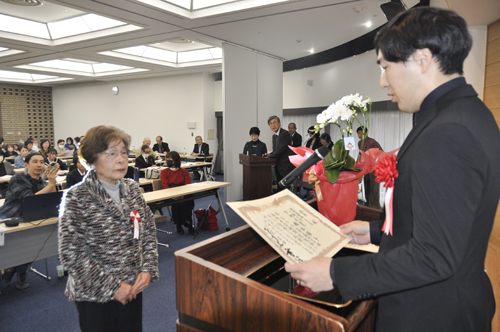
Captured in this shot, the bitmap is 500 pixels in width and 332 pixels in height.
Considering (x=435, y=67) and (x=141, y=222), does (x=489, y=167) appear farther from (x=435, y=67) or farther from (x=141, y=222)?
(x=141, y=222)

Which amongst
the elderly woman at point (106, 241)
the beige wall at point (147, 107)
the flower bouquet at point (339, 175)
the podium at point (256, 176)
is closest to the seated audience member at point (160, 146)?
the beige wall at point (147, 107)

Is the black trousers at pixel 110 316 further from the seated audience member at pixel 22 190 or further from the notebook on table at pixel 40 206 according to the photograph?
the seated audience member at pixel 22 190

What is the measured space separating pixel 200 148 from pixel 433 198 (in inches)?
403

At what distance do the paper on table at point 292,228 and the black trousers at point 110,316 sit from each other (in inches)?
44.8

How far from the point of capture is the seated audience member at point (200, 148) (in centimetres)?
1059

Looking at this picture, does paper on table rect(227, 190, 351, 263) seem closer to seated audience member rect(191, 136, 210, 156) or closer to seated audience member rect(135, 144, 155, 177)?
seated audience member rect(135, 144, 155, 177)

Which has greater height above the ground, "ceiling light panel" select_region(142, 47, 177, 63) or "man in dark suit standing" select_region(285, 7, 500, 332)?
"ceiling light panel" select_region(142, 47, 177, 63)

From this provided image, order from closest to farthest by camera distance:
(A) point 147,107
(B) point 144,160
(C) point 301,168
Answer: (C) point 301,168 → (B) point 144,160 → (A) point 147,107

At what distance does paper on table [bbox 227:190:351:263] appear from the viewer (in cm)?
94

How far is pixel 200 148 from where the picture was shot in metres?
10.7

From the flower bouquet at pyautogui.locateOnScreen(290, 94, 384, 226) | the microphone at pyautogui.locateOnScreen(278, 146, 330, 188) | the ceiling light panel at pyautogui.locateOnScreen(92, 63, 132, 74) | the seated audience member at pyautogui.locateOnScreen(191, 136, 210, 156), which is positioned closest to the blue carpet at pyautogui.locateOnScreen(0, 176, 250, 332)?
the flower bouquet at pyautogui.locateOnScreen(290, 94, 384, 226)

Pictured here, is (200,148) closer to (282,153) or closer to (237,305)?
(282,153)

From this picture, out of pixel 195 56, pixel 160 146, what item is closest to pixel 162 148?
pixel 160 146

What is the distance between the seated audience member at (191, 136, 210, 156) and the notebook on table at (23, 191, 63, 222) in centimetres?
692
